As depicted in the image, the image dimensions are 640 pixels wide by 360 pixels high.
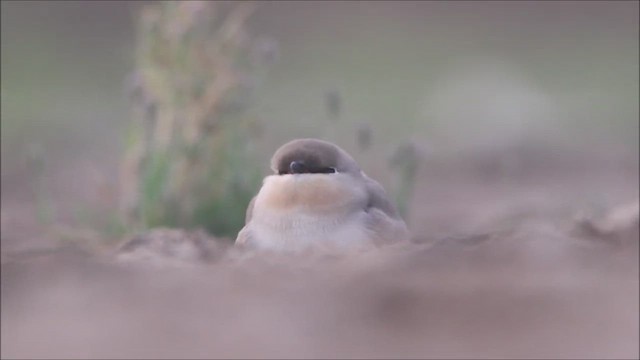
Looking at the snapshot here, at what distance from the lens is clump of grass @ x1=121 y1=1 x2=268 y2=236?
185 inches

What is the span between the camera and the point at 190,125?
4762 millimetres

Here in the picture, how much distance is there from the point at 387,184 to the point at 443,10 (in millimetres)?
4267

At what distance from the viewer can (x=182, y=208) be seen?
4.78 m

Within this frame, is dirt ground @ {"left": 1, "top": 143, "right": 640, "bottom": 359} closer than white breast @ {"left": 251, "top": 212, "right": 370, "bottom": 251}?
Yes

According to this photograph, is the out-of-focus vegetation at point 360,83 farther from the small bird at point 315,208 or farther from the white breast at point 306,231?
the white breast at point 306,231

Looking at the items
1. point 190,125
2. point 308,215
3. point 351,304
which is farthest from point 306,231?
point 190,125

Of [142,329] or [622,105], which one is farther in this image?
[622,105]

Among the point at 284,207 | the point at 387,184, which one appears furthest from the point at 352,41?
the point at 284,207

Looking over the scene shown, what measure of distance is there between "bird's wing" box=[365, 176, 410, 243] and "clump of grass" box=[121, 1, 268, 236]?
4.22 feet

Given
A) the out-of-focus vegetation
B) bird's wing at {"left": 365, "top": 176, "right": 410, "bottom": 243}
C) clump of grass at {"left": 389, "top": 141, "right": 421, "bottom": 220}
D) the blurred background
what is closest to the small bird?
bird's wing at {"left": 365, "top": 176, "right": 410, "bottom": 243}

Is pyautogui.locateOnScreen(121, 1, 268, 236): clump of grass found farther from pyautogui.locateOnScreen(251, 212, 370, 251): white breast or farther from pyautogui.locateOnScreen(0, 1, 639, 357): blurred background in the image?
pyautogui.locateOnScreen(251, 212, 370, 251): white breast

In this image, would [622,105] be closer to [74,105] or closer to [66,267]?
[74,105]

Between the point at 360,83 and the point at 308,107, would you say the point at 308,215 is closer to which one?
the point at 308,107

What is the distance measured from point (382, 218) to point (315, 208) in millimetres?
192
